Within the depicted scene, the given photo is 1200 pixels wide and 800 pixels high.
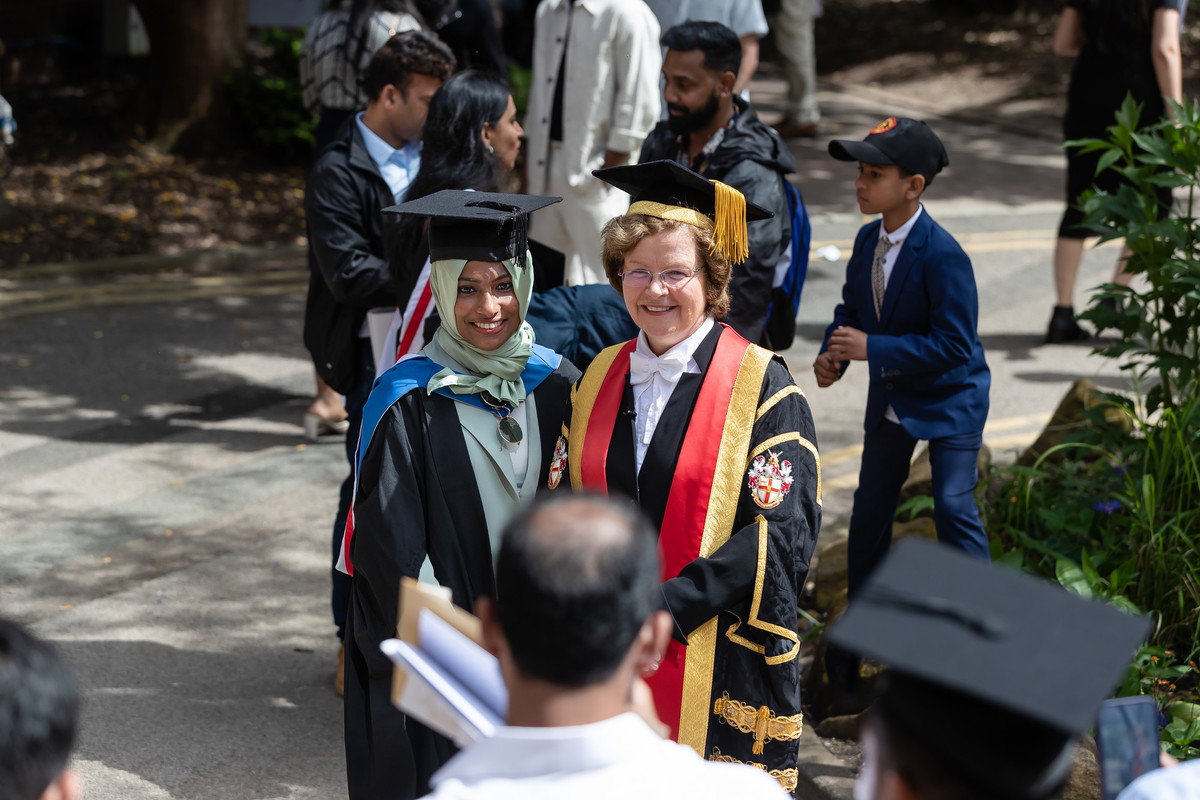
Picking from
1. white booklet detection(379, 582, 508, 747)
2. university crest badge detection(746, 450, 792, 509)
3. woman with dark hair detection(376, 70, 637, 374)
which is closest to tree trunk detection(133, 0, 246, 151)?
woman with dark hair detection(376, 70, 637, 374)

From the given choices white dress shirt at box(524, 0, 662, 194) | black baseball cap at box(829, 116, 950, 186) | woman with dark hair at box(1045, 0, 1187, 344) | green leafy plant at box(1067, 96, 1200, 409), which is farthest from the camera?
woman with dark hair at box(1045, 0, 1187, 344)

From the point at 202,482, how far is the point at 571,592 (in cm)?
521

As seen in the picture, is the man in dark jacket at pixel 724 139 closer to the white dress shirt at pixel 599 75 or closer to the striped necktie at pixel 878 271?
the striped necktie at pixel 878 271

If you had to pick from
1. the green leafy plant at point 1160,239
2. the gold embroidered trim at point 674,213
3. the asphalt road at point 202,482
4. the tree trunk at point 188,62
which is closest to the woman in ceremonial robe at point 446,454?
the gold embroidered trim at point 674,213

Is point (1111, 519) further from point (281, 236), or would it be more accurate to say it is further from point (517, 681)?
point (281, 236)

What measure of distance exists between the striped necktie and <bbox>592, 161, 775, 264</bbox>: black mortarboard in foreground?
4.16ft

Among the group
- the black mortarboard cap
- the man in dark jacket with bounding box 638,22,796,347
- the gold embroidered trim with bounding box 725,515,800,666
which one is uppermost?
the man in dark jacket with bounding box 638,22,796,347

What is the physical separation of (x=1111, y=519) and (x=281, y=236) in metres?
8.27

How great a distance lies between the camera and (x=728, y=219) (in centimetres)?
326

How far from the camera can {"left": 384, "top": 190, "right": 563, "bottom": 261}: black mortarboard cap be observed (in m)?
3.25

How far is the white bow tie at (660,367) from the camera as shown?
3139 mm

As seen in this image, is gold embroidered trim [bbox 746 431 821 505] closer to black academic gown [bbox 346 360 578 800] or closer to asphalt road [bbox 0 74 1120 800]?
black academic gown [bbox 346 360 578 800]

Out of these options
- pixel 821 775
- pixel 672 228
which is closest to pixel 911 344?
pixel 672 228

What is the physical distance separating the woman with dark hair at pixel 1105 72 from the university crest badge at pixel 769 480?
15.9ft
